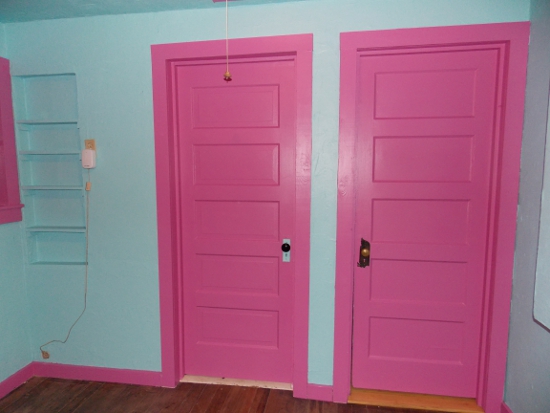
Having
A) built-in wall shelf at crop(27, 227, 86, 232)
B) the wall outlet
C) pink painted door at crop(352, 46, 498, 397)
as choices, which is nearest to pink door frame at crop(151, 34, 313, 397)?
pink painted door at crop(352, 46, 498, 397)

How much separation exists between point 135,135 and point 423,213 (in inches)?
75.7

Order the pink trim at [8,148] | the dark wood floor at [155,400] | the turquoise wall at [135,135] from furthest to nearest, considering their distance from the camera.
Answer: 1. the pink trim at [8,148]
2. the dark wood floor at [155,400]
3. the turquoise wall at [135,135]

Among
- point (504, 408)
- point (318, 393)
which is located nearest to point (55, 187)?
point (318, 393)

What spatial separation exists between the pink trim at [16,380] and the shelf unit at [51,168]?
0.77m

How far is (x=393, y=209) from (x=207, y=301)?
4.60 feet

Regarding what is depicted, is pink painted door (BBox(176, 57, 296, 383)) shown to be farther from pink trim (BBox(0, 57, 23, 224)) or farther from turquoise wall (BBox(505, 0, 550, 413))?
turquoise wall (BBox(505, 0, 550, 413))

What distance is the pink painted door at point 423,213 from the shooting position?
5.82 ft

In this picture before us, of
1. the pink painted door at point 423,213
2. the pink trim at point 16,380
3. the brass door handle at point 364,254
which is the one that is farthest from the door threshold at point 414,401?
the pink trim at point 16,380

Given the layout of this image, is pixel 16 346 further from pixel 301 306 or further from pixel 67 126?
pixel 301 306

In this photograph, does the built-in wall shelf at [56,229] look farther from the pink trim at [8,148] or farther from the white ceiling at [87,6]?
the white ceiling at [87,6]

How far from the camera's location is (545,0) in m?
1.49

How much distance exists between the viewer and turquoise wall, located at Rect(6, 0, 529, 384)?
1756mm

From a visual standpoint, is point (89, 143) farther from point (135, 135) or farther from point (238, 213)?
point (238, 213)

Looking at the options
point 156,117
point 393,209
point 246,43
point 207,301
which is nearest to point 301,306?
point 207,301
